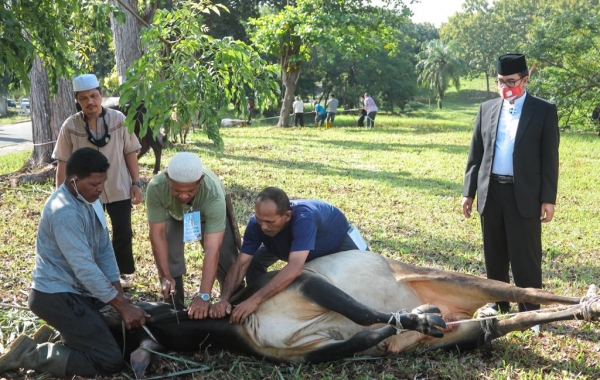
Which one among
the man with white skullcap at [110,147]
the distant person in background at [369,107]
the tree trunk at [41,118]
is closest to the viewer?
the man with white skullcap at [110,147]

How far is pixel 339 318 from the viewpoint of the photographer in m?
3.92

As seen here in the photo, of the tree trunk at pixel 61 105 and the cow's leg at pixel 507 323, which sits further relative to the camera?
the tree trunk at pixel 61 105

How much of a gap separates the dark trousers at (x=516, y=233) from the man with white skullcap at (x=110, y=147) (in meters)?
2.83

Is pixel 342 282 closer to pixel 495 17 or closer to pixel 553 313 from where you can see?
pixel 553 313

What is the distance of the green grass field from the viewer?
3840 millimetres

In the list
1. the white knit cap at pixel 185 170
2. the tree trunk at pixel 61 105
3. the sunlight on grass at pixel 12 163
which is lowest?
the sunlight on grass at pixel 12 163

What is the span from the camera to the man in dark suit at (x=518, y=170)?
4328 millimetres

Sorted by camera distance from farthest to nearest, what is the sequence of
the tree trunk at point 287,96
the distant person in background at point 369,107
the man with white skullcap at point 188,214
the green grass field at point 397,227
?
the distant person in background at point 369,107 < the tree trunk at point 287,96 < the man with white skullcap at point 188,214 < the green grass field at point 397,227

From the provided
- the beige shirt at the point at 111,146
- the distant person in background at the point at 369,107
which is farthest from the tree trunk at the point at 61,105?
the distant person in background at the point at 369,107

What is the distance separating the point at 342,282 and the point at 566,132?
59.8ft

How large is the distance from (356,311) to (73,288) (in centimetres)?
177

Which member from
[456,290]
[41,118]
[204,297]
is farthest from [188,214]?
[41,118]

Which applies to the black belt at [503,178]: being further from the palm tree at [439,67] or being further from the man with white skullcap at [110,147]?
the palm tree at [439,67]

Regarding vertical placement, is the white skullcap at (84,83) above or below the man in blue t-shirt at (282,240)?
above
